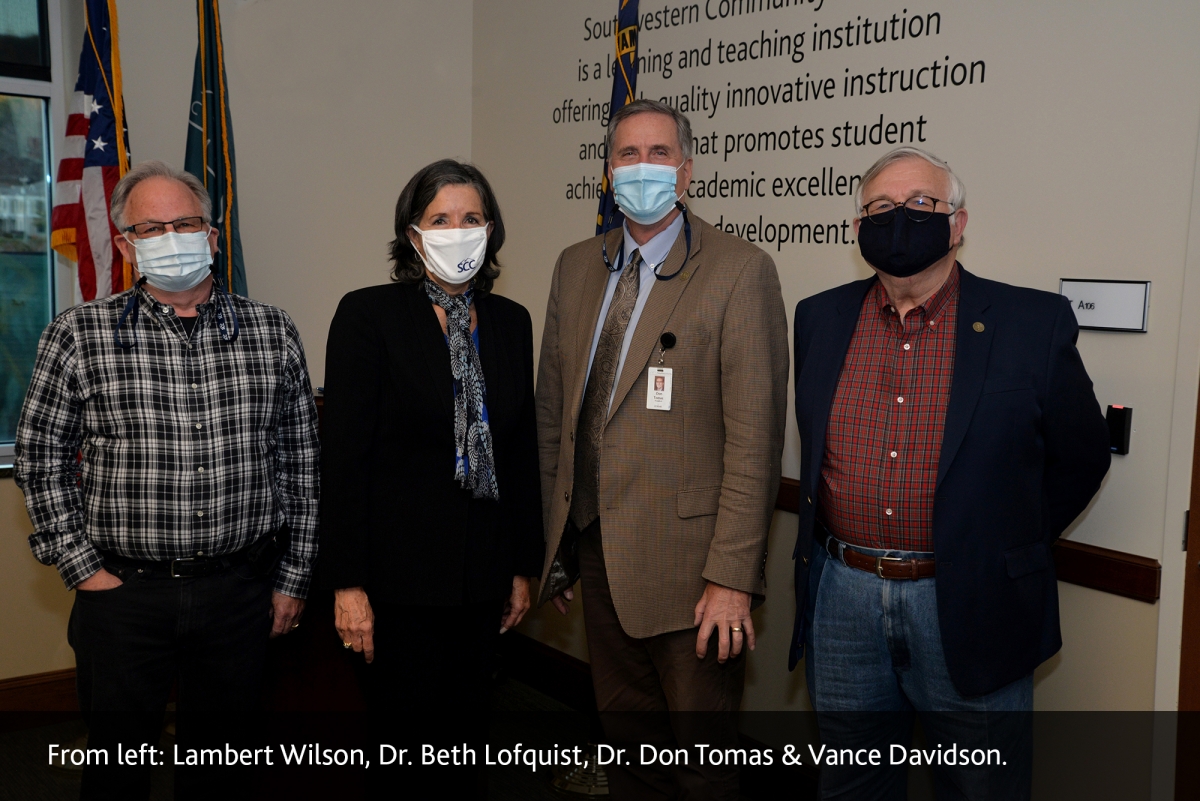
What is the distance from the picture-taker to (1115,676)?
6.95 ft

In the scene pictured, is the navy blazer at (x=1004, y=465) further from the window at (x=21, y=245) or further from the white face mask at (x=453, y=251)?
the window at (x=21, y=245)

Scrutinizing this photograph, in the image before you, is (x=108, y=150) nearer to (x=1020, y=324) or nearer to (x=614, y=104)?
(x=614, y=104)

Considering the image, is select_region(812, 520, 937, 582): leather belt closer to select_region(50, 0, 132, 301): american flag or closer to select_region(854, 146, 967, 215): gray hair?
select_region(854, 146, 967, 215): gray hair

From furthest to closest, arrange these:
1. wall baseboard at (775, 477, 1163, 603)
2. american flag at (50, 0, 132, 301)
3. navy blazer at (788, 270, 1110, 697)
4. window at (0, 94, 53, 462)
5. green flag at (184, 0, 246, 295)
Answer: window at (0, 94, 53, 462) < green flag at (184, 0, 246, 295) < american flag at (50, 0, 132, 301) < wall baseboard at (775, 477, 1163, 603) < navy blazer at (788, 270, 1110, 697)

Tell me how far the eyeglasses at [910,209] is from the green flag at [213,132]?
7.63 ft

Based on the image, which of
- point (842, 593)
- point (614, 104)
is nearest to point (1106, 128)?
point (842, 593)

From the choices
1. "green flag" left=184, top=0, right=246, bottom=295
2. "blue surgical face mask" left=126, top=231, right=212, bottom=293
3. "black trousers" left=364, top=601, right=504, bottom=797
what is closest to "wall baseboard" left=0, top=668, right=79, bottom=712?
"green flag" left=184, top=0, right=246, bottom=295

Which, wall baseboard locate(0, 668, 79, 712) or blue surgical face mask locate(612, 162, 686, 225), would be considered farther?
wall baseboard locate(0, 668, 79, 712)

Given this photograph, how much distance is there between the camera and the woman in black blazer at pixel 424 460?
76.3 inches

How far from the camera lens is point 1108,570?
210cm

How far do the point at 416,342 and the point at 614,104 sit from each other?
4.73 feet

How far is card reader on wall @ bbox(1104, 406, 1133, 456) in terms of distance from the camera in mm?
2061

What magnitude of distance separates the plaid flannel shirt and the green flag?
1.30 m

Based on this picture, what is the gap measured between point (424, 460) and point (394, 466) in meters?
0.06
